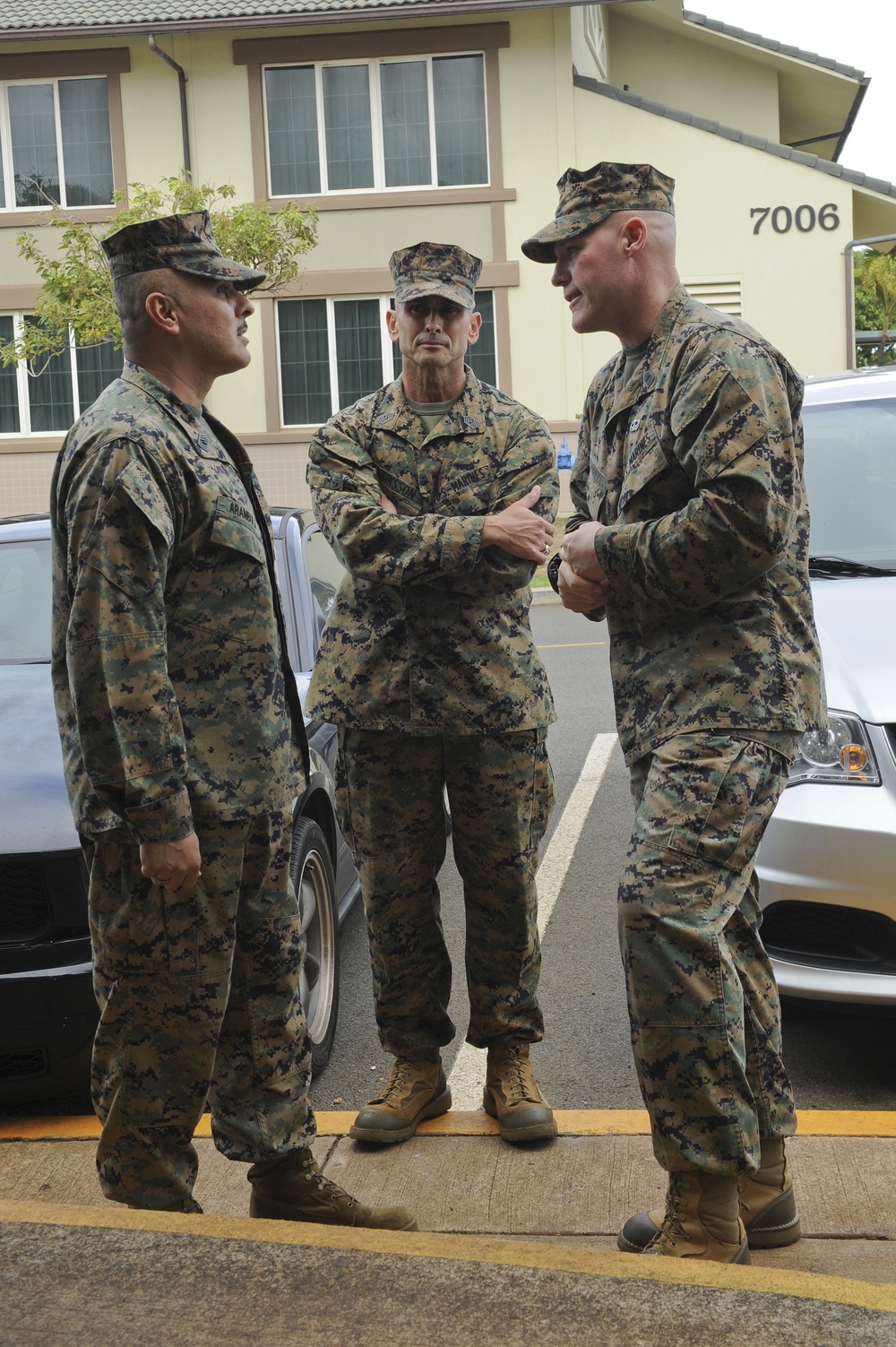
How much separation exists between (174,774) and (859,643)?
228 centimetres

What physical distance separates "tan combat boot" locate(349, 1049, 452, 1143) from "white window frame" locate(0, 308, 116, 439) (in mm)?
20707

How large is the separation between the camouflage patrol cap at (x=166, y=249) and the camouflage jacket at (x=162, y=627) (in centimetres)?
21

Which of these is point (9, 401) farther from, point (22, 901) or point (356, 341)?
point (22, 901)

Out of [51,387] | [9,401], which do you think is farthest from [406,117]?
[9,401]

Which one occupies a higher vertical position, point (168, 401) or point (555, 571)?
point (168, 401)

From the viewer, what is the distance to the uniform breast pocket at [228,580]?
2.73m

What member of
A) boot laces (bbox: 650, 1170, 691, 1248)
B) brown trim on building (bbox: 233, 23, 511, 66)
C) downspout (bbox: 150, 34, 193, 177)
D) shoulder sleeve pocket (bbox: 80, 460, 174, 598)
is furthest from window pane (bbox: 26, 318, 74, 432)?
boot laces (bbox: 650, 1170, 691, 1248)

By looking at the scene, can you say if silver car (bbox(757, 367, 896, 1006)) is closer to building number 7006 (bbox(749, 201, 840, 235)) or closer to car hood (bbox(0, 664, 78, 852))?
car hood (bbox(0, 664, 78, 852))

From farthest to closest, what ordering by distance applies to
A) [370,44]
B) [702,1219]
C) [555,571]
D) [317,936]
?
[370,44] < [317,936] < [555,571] < [702,1219]

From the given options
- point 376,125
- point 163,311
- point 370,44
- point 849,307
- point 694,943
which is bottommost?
point 694,943

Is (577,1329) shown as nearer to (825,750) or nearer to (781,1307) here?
(781,1307)

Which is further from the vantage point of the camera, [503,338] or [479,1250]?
[503,338]

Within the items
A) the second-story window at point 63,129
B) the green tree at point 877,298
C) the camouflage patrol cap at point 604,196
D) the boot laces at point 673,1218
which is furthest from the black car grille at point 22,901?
the green tree at point 877,298

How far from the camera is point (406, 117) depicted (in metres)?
22.4
